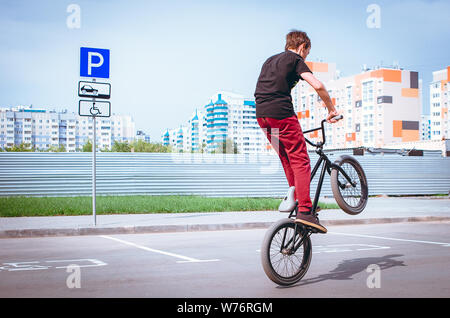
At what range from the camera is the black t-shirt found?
4.85m

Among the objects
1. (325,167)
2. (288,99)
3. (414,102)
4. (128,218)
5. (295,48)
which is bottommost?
(128,218)

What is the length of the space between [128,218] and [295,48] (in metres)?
8.22

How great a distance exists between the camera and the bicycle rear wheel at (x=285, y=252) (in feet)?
15.0

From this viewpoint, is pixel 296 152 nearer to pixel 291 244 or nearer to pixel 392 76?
pixel 291 244

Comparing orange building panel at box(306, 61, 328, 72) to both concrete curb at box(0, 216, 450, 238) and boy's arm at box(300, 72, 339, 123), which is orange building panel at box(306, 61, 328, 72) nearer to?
concrete curb at box(0, 216, 450, 238)

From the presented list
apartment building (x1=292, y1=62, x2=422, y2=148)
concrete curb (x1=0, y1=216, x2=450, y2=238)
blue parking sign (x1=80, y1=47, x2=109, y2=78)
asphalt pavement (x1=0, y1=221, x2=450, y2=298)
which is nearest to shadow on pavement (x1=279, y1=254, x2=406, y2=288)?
asphalt pavement (x1=0, y1=221, x2=450, y2=298)

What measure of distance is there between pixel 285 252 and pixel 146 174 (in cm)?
1716

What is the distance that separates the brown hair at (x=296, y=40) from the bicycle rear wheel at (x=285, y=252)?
1781 millimetres

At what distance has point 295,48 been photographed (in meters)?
5.16

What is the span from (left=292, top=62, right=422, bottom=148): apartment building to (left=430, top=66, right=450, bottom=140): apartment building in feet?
33.9

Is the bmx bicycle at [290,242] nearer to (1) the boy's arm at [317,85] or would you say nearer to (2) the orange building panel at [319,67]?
(1) the boy's arm at [317,85]

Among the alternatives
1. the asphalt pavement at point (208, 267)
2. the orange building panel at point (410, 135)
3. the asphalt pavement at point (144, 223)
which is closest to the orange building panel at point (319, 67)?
the orange building panel at point (410, 135)
